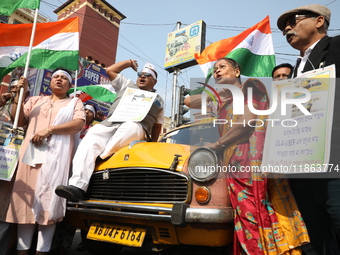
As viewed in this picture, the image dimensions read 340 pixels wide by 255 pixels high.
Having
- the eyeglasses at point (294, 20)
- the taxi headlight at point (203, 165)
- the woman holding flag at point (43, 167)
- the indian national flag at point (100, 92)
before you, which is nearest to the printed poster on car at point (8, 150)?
the woman holding flag at point (43, 167)

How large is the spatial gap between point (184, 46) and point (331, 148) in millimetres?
17912

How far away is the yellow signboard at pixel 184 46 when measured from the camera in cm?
1817

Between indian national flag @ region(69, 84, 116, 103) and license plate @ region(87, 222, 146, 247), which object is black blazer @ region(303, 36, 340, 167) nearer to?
license plate @ region(87, 222, 146, 247)

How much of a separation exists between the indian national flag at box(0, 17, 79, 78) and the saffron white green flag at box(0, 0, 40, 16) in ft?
0.66

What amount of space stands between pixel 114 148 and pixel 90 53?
18443mm

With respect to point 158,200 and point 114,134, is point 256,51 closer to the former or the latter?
point 114,134

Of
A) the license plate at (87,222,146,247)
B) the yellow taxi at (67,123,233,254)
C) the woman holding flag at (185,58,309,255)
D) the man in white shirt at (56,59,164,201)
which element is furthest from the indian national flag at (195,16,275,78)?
the license plate at (87,222,146,247)

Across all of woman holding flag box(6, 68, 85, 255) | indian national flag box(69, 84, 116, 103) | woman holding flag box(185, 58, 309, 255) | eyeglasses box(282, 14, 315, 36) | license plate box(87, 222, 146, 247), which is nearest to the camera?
woman holding flag box(185, 58, 309, 255)

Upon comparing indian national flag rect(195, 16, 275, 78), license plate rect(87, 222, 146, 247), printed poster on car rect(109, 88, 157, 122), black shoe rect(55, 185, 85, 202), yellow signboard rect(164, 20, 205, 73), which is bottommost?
license plate rect(87, 222, 146, 247)

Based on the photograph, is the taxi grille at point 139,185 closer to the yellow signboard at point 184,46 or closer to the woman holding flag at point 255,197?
the woman holding flag at point 255,197

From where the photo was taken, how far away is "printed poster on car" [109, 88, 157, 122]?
3359mm

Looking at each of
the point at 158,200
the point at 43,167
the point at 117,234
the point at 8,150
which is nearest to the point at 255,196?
the point at 158,200

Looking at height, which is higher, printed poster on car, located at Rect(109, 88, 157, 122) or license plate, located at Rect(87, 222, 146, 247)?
printed poster on car, located at Rect(109, 88, 157, 122)

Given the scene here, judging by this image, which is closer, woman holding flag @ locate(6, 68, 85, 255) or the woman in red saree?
the woman in red saree
